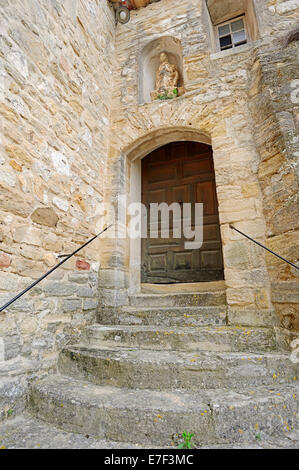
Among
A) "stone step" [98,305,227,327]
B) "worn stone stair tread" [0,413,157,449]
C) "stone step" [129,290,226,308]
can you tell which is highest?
"stone step" [129,290,226,308]

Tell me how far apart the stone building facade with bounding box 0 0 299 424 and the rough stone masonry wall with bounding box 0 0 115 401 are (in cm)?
1

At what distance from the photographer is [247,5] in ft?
12.3

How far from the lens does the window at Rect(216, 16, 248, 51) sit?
375 centimetres

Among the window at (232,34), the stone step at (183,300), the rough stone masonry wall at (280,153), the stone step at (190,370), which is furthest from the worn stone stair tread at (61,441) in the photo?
the window at (232,34)

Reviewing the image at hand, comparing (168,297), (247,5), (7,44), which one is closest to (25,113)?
(7,44)

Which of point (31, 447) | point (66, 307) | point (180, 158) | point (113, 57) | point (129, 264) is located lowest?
point (31, 447)

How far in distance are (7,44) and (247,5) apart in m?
3.76

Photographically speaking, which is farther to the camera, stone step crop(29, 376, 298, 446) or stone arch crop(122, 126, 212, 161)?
stone arch crop(122, 126, 212, 161)

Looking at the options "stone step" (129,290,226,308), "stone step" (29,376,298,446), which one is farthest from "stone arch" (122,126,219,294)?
"stone step" (29,376,298,446)

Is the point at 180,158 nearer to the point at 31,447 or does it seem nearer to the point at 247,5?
the point at 247,5

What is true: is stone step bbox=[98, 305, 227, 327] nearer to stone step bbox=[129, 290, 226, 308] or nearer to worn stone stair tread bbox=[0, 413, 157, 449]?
stone step bbox=[129, 290, 226, 308]

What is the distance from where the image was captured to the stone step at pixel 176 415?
133cm

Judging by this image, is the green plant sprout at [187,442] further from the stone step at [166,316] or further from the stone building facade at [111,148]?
the stone building facade at [111,148]
